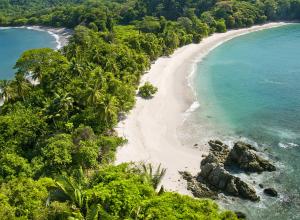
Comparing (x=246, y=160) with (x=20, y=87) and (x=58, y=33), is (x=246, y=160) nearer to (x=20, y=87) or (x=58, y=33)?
(x=20, y=87)

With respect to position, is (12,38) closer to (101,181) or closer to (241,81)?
Answer: (241,81)

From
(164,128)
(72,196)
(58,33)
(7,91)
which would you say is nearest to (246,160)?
(164,128)

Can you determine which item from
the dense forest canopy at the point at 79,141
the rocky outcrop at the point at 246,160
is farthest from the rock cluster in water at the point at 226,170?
the dense forest canopy at the point at 79,141

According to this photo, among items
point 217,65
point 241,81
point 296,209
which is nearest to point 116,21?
point 217,65

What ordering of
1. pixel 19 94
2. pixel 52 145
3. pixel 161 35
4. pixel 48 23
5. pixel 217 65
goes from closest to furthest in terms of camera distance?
1. pixel 52 145
2. pixel 19 94
3. pixel 217 65
4. pixel 161 35
5. pixel 48 23

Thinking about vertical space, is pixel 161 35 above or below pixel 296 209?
above

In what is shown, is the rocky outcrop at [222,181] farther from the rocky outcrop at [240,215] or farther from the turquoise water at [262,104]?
the rocky outcrop at [240,215]
